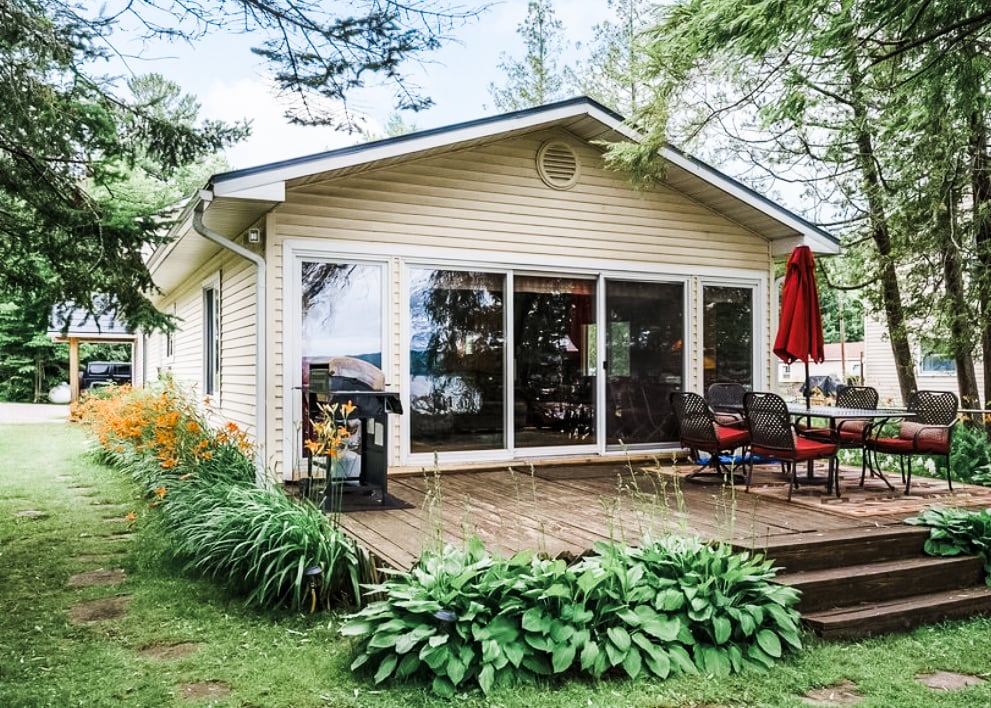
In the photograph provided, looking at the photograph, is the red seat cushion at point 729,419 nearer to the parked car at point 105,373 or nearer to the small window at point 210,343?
the small window at point 210,343

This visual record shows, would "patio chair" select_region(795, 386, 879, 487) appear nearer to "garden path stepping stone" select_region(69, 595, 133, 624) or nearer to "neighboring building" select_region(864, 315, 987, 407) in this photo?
"garden path stepping stone" select_region(69, 595, 133, 624)

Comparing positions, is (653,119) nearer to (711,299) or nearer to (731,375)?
(711,299)

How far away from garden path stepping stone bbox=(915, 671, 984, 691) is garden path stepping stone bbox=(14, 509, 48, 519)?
A: 6940 millimetres

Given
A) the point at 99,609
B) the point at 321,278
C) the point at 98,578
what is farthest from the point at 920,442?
the point at 98,578

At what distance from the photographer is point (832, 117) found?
41.2 feet

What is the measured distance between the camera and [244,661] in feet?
12.1

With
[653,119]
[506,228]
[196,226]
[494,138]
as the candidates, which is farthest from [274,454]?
[653,119]

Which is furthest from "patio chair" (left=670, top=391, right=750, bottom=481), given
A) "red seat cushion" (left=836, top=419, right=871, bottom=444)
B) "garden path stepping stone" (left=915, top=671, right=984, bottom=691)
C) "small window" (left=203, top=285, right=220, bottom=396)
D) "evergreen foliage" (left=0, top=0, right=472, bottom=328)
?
"small window" (left=203, top=285, right=220, bottom=396)

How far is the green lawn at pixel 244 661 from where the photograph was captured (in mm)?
3336

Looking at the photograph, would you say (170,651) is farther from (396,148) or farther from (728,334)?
(728,334)

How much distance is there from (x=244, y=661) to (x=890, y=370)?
21.7 metres

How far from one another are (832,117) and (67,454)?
1289 centimetres

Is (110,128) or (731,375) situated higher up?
(110,128)

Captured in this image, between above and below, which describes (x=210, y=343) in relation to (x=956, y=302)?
below
